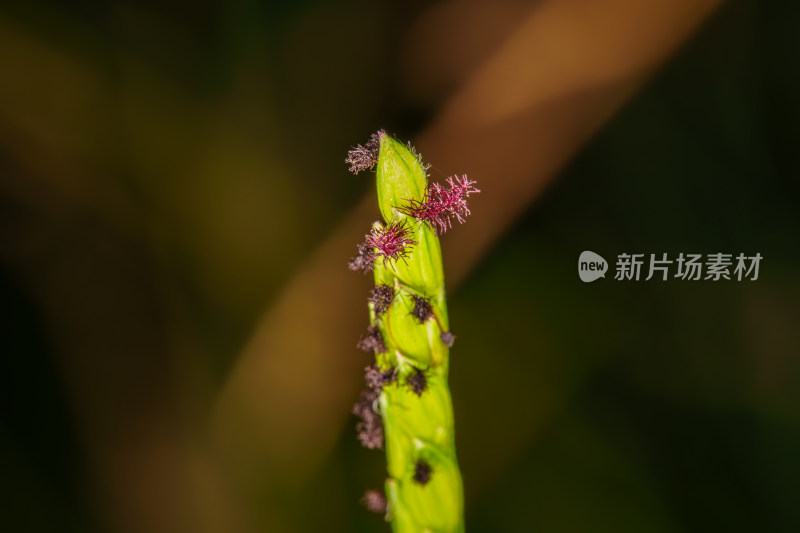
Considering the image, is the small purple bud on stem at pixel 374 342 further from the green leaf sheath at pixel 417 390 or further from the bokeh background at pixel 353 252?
the bokeh background at pixel 353 252

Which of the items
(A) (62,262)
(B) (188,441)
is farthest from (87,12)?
(B) (188,441)

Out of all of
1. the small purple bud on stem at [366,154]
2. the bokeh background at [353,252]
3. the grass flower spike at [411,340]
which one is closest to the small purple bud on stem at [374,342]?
the grass flower spike at [411,340]

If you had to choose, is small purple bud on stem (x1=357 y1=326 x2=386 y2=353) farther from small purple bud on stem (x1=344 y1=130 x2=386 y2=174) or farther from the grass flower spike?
small purple bud on stem (x1=344 y1=130 x2=386 y2=174)

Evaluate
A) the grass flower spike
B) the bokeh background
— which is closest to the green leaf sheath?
the grass flower spike

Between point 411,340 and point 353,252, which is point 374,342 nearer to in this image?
point 411,340

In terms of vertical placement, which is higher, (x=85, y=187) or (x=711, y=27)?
(x=711, y=27)

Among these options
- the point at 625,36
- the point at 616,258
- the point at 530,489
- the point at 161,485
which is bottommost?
the point at 161,485

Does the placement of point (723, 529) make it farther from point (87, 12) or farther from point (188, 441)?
point (87, 12)

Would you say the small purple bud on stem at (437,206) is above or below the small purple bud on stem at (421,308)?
above
